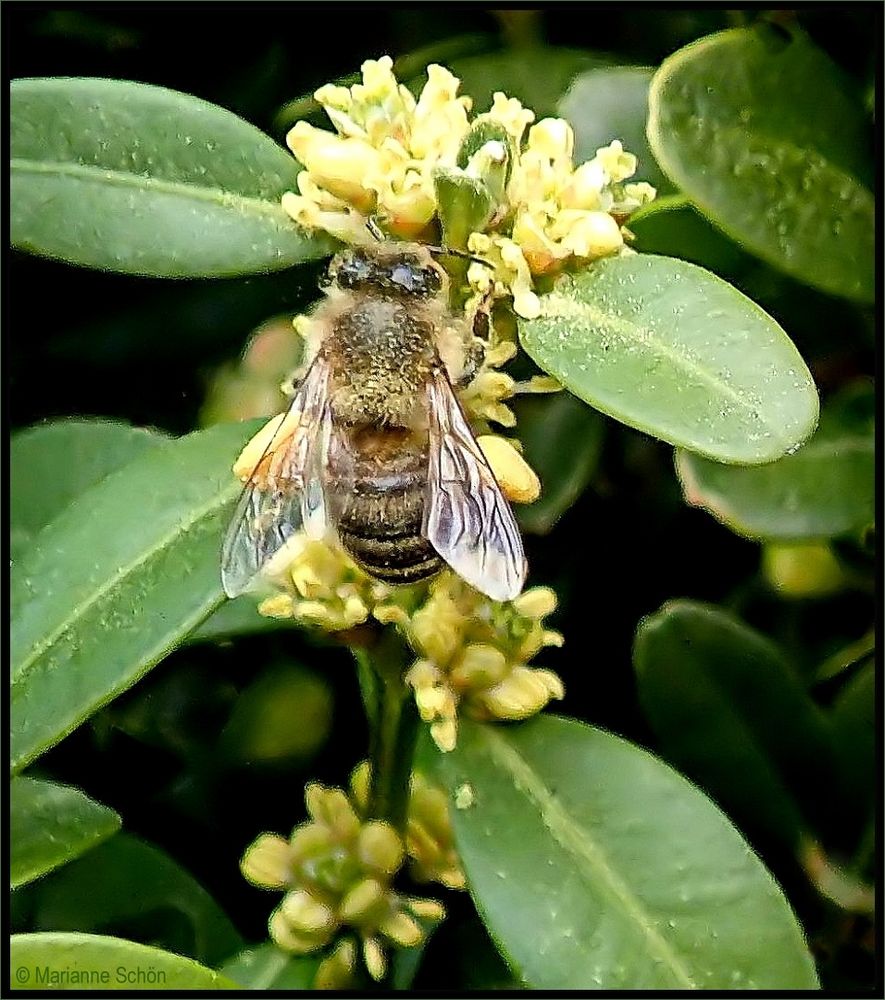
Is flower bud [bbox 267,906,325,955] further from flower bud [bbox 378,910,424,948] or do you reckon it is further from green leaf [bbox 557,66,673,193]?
green leaf [bbox 557,66,673,193]

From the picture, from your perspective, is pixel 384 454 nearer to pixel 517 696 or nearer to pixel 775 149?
pixel 517 696

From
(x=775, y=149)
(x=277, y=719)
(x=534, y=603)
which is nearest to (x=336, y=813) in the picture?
(x=277, y=719)

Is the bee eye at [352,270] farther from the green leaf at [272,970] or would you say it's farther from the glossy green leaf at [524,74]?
the green leaf at [272,970]

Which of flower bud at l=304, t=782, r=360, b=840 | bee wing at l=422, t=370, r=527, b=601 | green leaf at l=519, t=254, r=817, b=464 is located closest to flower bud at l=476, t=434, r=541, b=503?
bee wing at l=422, t=370, r=527, b=601

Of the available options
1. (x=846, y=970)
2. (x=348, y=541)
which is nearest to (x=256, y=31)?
(x=348, y=541)

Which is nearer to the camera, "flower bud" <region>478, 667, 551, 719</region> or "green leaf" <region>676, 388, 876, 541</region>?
"flower bud" <region>478, 667, 551, 719</region>

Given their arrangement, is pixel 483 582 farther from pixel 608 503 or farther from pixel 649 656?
pixel 608 503

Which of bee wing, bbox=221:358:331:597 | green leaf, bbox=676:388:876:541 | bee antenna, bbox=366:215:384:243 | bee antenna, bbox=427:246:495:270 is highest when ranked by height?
bee antenna, bbox=427:246:495:270
